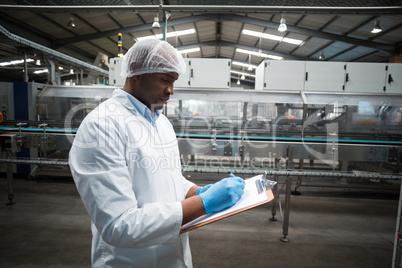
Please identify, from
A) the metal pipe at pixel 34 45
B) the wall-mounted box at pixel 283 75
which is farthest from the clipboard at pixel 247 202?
the metal pipe at pixel 34 45

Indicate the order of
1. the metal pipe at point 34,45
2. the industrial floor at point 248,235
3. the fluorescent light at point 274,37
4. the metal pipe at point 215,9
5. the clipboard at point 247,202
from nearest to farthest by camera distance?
the clipboard at point 247,202 → the metal pipe at point 215,9 → the industrial floor at point 248,235 → the metal pipe at point 34,45 → the fluorescent light at point 274,37

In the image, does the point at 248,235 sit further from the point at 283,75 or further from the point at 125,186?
the point at 125,186

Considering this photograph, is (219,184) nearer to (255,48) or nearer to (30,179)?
(30,179)

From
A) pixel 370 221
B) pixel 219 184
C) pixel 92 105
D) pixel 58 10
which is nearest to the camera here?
pixel 219 184

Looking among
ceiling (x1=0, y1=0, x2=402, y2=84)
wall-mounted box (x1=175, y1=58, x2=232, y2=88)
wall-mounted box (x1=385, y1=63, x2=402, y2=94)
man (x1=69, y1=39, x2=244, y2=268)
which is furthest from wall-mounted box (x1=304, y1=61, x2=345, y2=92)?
man (x1=69, y1=39, x2=244, y2=268)

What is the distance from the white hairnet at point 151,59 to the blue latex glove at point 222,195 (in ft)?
1.60

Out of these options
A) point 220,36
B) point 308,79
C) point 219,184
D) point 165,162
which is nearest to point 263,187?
point 219,184

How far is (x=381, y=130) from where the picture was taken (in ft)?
9.53

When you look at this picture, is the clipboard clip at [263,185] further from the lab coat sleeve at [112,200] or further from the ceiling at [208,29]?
the ceiling at [208,29]

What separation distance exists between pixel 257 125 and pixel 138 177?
7.88 feet

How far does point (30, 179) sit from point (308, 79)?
5056 mm

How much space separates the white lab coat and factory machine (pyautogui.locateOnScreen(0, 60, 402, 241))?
68.1 inches

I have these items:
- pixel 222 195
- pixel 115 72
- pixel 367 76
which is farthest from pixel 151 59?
pixel 367 76

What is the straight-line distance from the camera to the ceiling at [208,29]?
2707mm
